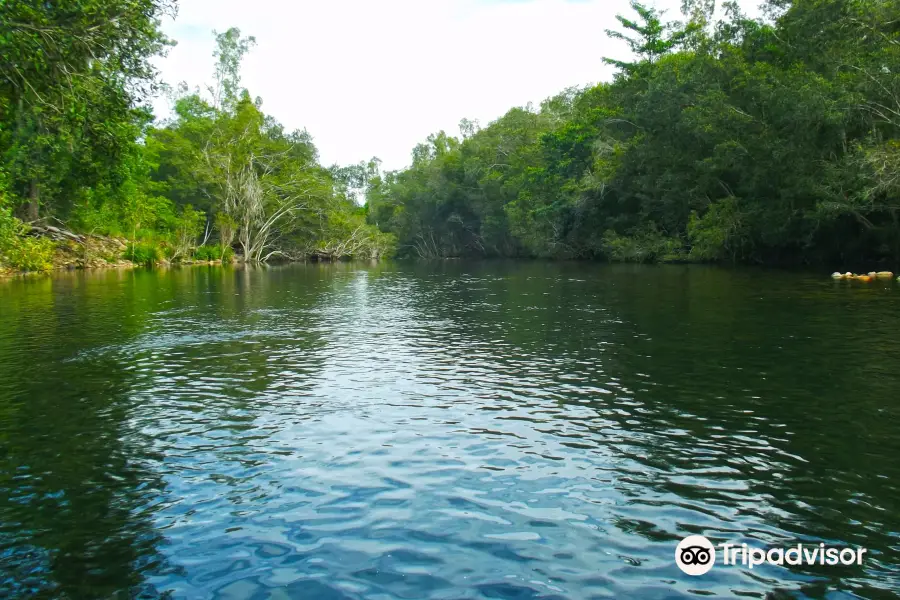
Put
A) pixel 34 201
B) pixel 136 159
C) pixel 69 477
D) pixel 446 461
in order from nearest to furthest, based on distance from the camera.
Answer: pixel 69 477 < pixel 446 461 < pixel 136 159 < pixel 34 201

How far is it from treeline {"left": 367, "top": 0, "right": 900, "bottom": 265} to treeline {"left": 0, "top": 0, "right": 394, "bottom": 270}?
31.3 meters

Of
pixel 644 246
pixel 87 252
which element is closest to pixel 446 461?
pixel 644 246

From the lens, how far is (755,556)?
6.54m

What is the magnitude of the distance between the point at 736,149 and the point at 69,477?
47.6 metres

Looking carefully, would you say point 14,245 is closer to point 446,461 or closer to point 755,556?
point 446,461

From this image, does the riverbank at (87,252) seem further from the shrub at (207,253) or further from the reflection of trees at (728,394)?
the reflection of trees at (728,394)

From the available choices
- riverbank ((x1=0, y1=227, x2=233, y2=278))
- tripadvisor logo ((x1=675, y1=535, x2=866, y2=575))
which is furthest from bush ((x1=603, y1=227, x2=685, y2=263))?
tripadvisor logo ((x1=675, y1=535, x2=866, y2=575))

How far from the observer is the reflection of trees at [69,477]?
6434 millimetres

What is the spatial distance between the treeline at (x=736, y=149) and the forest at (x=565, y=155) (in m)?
0.19

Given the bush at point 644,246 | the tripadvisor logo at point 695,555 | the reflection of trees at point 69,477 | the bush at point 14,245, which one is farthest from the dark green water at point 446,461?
the bush at point 644,246

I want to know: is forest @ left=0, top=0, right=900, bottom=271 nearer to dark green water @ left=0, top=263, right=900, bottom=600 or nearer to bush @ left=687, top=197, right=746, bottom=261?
bush @ left=687, top=197, right=746, bottom=261

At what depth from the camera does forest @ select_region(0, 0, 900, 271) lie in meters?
19.3

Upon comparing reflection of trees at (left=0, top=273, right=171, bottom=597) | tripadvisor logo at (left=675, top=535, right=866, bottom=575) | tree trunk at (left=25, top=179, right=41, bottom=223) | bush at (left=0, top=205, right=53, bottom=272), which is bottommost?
tripadvisor logo at (left=675, top=535, right=866, bottom=575)

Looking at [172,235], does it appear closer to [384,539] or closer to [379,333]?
[379,333]
